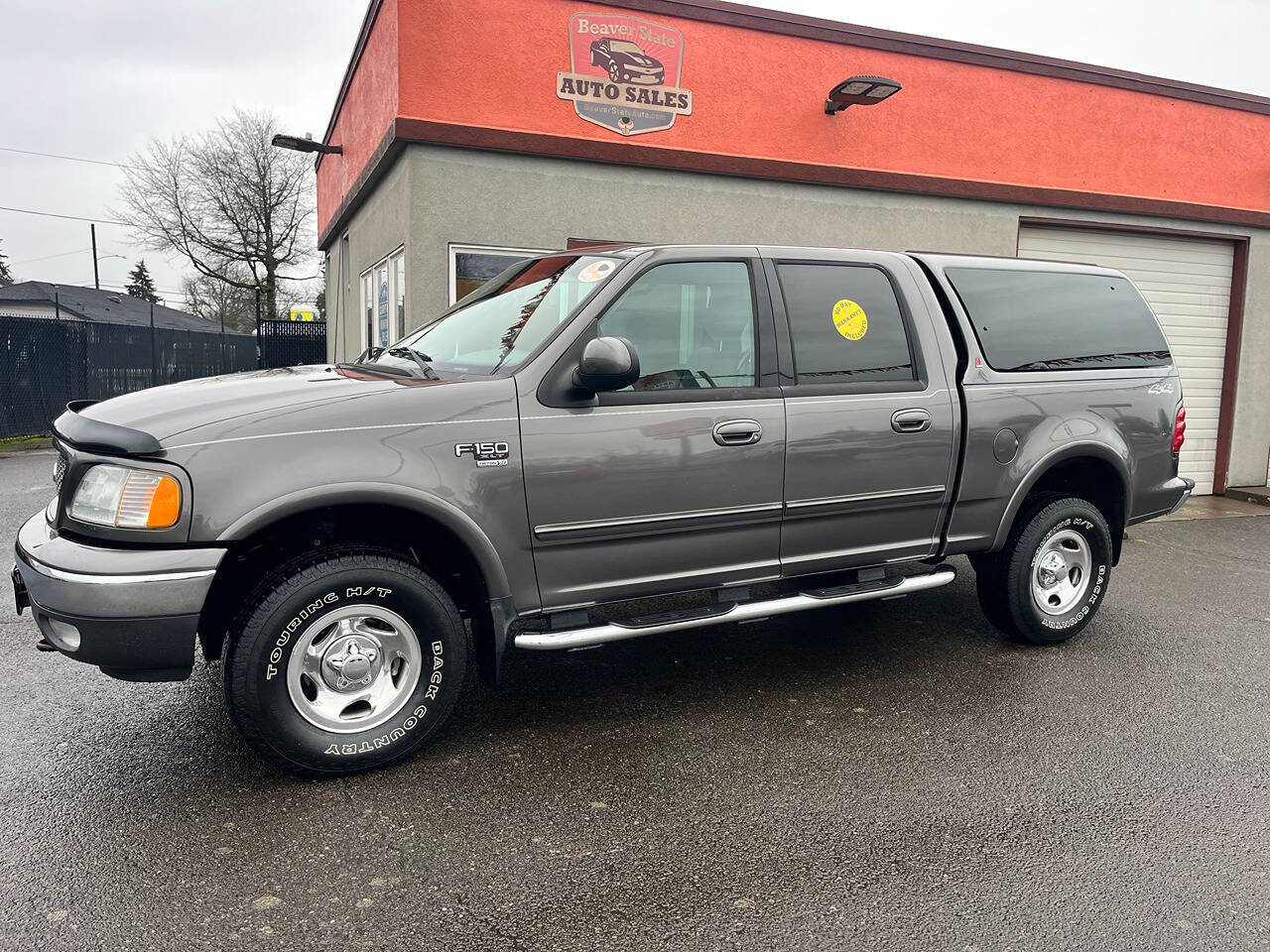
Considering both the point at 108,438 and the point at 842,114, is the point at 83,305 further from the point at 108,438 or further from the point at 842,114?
the point at 108,438

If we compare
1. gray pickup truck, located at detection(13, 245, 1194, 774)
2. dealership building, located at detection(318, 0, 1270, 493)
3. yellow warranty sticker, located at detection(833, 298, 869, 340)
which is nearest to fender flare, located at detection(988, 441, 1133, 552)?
gray pickup truck, located at detection(13, 245, 1194, 774)

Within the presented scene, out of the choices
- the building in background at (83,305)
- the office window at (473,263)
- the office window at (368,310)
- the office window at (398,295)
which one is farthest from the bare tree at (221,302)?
the office window at (473,263)

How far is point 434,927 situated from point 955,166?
31.7 ft

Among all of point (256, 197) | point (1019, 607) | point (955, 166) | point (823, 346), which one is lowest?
point (1019, 607)

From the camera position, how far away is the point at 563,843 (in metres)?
2.95

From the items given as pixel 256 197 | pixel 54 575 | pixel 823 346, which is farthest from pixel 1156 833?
pixel 256 197

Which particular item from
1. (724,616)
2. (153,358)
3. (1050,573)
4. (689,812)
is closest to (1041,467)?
(1050,573)

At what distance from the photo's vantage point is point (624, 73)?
8.49m

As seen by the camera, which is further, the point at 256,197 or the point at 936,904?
the point at 256,197

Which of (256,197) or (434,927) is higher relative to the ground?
(256,197)

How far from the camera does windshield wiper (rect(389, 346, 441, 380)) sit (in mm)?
3734

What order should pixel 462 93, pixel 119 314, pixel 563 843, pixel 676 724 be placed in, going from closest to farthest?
pixel 563 843
pixel 676 724
pixel 462 93
pixel 119 314

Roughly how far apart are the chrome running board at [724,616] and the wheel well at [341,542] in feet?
0.88

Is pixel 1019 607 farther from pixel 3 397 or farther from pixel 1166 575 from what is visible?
pixel 3 397
